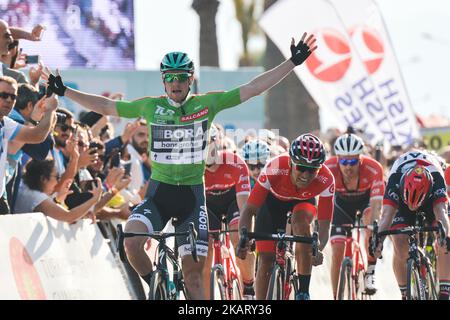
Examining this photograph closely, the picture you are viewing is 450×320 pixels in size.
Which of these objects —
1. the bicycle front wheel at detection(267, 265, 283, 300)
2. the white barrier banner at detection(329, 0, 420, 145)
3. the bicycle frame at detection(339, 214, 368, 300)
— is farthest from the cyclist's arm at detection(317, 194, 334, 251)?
the white barrier banner at detection(329, 0, 420, 145)

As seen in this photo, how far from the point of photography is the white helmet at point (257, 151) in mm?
13727

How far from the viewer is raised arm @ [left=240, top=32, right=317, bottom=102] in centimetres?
984

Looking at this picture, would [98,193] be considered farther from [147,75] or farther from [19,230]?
[147,75]

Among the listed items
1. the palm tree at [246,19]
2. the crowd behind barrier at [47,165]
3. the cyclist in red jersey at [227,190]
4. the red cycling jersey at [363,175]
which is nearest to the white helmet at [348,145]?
the red cycling jersey at [363,175]

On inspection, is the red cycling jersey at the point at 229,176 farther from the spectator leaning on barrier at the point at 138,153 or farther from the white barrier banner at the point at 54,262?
the white barrier banner at the point at 54,262

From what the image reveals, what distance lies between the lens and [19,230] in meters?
9.88

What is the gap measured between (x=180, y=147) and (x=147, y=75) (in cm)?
917

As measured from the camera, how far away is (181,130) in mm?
9930

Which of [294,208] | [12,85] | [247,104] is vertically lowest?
[294,208]

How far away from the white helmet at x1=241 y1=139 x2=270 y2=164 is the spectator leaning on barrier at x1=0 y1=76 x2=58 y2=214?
4098 mm

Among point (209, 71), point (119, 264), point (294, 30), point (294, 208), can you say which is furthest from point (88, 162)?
point (209, 71)

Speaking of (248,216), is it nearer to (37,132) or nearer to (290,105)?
(37,132)

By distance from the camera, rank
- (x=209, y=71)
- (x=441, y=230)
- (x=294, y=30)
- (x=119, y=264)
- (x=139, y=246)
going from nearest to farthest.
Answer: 1. (x=139, y=246)
2. (x=441, y=230)
3. (x=119, y=264)
4. (x=294, y=30)
5. (x=209, y=71)

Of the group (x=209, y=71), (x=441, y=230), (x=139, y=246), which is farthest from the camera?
(x=209, y=71)
